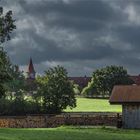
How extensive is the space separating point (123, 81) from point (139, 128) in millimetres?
108924

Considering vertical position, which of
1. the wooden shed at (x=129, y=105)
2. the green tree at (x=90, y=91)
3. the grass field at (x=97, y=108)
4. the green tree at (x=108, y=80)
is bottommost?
the wooden shed at (x=129, y=105)

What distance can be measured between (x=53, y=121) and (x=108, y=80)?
106766 millimetres

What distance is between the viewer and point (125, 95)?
55.5m

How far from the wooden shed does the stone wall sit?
2.90 meters

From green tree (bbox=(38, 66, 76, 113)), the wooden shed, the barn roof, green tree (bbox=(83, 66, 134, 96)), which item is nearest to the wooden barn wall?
the wooden shed

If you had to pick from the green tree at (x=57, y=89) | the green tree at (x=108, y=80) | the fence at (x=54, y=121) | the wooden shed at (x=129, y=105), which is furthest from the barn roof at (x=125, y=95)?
the green tree at (x=108, y=80)

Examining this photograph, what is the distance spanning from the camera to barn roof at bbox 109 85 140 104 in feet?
178

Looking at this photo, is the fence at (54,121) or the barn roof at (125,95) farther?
the fence at (54,121)

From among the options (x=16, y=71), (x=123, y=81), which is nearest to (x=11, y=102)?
(x=16, y=71)

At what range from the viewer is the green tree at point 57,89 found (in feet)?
297

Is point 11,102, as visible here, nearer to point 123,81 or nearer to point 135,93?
point 135,93

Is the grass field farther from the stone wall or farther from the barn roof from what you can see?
the barn roof

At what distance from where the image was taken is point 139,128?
5259 cm

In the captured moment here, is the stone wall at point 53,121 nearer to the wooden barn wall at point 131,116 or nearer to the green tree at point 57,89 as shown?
the wooden barn wall at point 131,116
